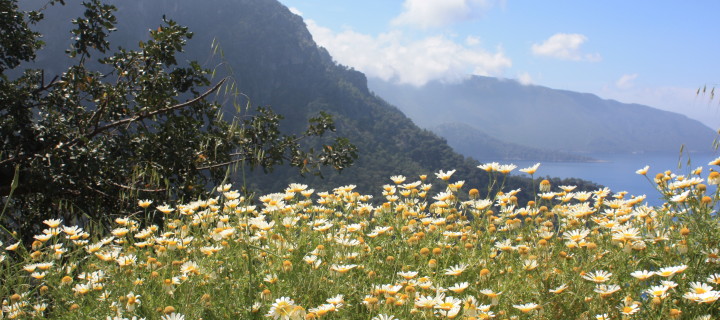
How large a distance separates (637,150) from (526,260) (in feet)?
701

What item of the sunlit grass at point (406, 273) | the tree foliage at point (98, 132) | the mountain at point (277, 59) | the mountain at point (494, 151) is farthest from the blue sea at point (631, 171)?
the mountain at point (277, 59)

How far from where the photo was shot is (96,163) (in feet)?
12.4

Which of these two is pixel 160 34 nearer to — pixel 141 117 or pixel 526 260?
pixel 141 117

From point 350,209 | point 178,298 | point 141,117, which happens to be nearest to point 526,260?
point 350,209

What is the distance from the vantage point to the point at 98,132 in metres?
4.10

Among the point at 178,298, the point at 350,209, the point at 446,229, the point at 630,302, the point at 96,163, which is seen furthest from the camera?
the point at 96,163

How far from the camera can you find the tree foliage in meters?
3.82

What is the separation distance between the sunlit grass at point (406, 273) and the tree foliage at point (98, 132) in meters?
1.52

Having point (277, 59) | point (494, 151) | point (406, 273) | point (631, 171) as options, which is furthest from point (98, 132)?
point (494, 151)

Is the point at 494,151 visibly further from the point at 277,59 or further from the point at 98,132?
the point at 98,132

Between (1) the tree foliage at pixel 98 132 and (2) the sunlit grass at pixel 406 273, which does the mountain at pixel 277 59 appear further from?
(2) the sunlit grass at pixel 406 273

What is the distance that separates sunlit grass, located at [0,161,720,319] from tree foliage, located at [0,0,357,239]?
152cm

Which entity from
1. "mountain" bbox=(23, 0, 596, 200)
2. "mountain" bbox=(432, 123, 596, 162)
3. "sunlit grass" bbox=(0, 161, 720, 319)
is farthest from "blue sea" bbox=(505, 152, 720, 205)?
"mountain" bbox=(23, 0, 596, 200)

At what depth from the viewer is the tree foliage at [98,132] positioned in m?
3.82
